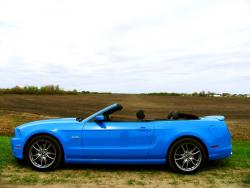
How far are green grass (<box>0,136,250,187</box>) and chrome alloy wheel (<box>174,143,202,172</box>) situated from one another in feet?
0.61

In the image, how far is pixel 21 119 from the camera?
17.0 meters

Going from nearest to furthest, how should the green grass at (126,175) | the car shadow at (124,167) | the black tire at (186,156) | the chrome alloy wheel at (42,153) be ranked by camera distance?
the green grass at (126,175) → the black tire at (186,156) → the chrome alloy wheel at (42,153) → the car shadow at (124,167)

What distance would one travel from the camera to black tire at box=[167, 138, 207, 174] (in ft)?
20.6

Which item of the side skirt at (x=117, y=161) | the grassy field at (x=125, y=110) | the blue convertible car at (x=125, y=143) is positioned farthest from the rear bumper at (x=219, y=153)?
the grassy field at (x=125, y=110)

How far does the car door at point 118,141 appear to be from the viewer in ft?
20.7

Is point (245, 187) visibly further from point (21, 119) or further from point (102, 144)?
point (21, 119)

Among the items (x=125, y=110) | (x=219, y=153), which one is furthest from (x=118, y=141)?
(x=125, y=110)

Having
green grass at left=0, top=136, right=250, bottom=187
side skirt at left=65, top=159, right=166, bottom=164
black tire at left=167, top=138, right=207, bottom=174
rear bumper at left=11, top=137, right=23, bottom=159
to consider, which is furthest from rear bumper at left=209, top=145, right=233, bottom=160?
rear bumper at left=11, top=137, right=23, bottom=159

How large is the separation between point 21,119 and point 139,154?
464 inches

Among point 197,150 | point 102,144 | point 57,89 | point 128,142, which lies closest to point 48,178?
point 102,144

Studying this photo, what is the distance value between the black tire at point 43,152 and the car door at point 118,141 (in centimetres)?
47

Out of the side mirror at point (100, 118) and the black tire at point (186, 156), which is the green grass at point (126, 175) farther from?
the side mirror at point (100, 118)

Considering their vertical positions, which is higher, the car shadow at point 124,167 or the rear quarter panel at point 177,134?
the rear quarter panel at point 177,134

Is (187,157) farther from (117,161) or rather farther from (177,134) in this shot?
(117,161)
